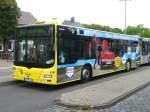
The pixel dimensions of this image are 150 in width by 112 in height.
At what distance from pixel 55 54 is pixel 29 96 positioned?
230 cm

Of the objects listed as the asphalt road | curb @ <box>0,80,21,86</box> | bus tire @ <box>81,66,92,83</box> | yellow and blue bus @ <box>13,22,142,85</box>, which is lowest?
the asphalt road

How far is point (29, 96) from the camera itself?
1274cm

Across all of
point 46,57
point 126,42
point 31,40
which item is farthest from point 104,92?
point 126,42

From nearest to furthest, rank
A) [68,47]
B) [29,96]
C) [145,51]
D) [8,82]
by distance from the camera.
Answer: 1. [29,96]
2. [68,47]
3. [8,82]
4. [145,51]

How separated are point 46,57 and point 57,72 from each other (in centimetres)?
76

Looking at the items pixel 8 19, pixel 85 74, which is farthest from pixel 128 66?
pixel 8 19

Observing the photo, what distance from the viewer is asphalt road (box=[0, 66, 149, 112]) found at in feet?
34.6

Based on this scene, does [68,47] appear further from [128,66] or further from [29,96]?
[128,66]

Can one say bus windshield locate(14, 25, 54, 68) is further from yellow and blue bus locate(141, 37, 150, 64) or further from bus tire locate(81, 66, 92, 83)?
yellow and blue bus locate(141, 37, 150, 64)

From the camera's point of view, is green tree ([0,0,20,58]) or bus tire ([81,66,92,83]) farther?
green tree ([0,0,20,58])

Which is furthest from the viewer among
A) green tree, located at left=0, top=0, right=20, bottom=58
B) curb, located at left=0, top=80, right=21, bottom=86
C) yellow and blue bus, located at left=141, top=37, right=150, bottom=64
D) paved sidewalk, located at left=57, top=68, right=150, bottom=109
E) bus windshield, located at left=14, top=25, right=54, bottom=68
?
green tree, located at left=0, top=0, right=20, bottom=58

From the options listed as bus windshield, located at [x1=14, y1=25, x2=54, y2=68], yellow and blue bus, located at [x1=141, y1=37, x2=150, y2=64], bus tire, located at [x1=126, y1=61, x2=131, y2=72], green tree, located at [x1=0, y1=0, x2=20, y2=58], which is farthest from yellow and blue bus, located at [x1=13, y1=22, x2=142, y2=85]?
green tree, located at [x1=0, y1=0, x2=20, y2=58]

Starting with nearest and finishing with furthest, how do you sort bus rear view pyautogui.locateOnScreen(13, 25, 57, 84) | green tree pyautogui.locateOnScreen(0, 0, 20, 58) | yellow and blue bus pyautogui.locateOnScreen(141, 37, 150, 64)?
bus rear view pyautogui.locateOnScreen(13, 25, 57, 84)
yellow and blue bus pyautogui.locateOnScreen(141, 37, 150, 64)
green tree pyautogui.locateOnScreen(0, 0, 20, 58)

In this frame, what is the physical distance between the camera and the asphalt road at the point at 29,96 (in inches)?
415
